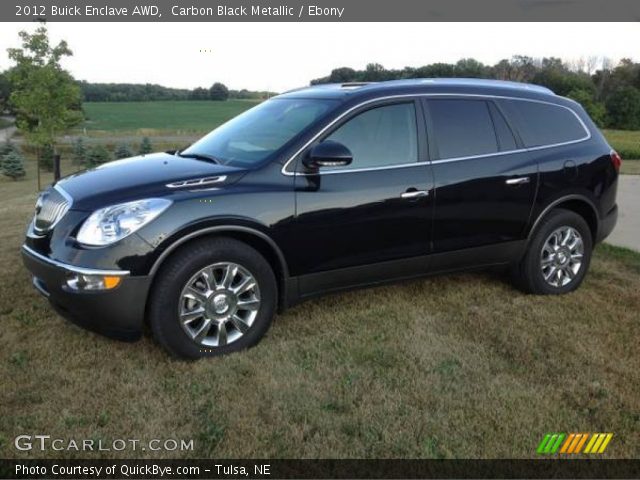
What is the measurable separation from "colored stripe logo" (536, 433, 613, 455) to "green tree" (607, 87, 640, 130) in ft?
143

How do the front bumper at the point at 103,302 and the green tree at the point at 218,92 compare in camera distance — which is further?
the green tree at the point at 218,92

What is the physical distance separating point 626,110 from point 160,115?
5084cm

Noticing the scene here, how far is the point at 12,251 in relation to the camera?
630 cm

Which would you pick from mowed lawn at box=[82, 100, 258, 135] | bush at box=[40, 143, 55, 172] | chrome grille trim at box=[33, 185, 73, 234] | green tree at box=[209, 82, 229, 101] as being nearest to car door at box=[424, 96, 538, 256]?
chrome grille trim at box=[33, 185, 73, 234]

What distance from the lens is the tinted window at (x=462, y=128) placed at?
452 centimetres

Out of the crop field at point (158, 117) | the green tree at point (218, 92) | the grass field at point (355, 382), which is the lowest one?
the grass field at point (355, 382)

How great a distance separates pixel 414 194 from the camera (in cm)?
434

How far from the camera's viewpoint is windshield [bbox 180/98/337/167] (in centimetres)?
420

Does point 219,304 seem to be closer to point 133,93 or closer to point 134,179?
point 134,179

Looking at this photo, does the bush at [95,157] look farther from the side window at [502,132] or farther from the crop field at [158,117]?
the side window at [502,132]

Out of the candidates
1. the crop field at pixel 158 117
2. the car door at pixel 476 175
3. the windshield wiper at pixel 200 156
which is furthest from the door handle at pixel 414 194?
the crop field at pixel 158 117

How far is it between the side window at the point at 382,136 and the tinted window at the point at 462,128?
8.4 inches

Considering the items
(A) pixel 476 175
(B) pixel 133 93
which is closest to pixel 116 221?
(A) pixel 476 175

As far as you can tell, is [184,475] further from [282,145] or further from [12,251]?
[12,251]
